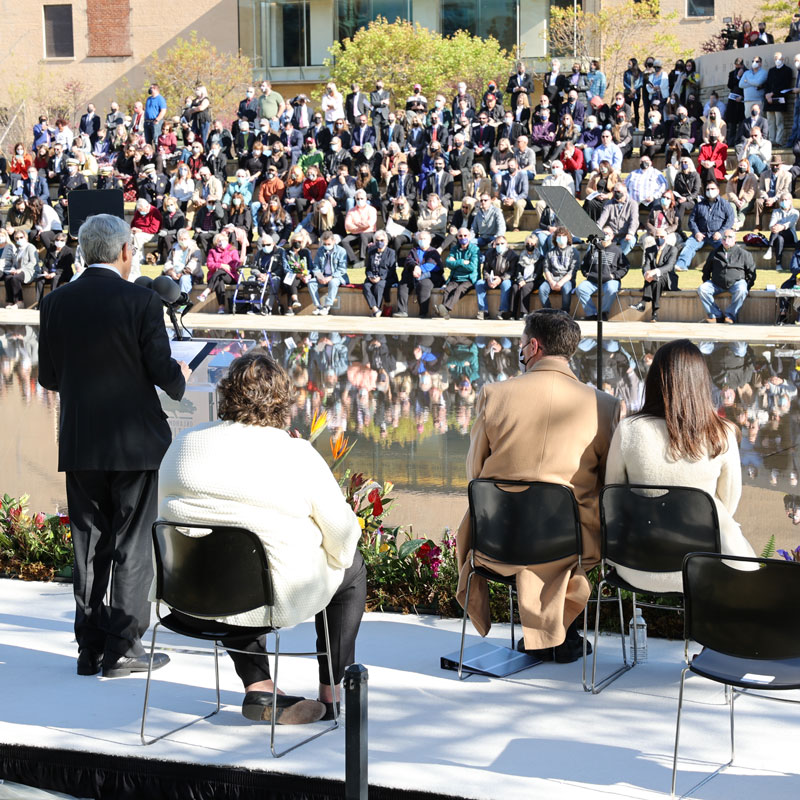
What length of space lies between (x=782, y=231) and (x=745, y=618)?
58.4 feet

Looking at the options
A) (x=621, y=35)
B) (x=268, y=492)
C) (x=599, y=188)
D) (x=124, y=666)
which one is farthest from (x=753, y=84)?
(x=268, y=492)

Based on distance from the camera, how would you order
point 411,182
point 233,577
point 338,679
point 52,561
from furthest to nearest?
point 411,182 < point 52,561 < point 338,679 < point 233,577

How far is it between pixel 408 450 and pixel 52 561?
4.33 metres

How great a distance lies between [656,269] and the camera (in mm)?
19156

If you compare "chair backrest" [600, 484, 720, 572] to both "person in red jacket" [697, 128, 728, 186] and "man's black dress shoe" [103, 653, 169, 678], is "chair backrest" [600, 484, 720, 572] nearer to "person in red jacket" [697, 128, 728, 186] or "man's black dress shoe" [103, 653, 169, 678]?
"man's black dress shoe" [103, 653, 169, 678]

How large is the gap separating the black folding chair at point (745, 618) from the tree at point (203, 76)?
4398 centimetres

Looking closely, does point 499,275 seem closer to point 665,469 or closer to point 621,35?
point 665,469

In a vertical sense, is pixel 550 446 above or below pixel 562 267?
below

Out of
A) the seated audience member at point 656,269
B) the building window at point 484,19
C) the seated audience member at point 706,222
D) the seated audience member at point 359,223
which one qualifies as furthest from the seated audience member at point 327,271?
the building window at point 484,19

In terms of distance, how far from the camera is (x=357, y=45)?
44.9m

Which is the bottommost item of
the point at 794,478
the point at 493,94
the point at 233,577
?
the point at 794,478

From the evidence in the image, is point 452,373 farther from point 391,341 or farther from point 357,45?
point 357,45

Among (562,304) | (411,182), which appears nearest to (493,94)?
(411,182)


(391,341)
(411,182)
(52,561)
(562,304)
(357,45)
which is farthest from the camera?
(357,45)
